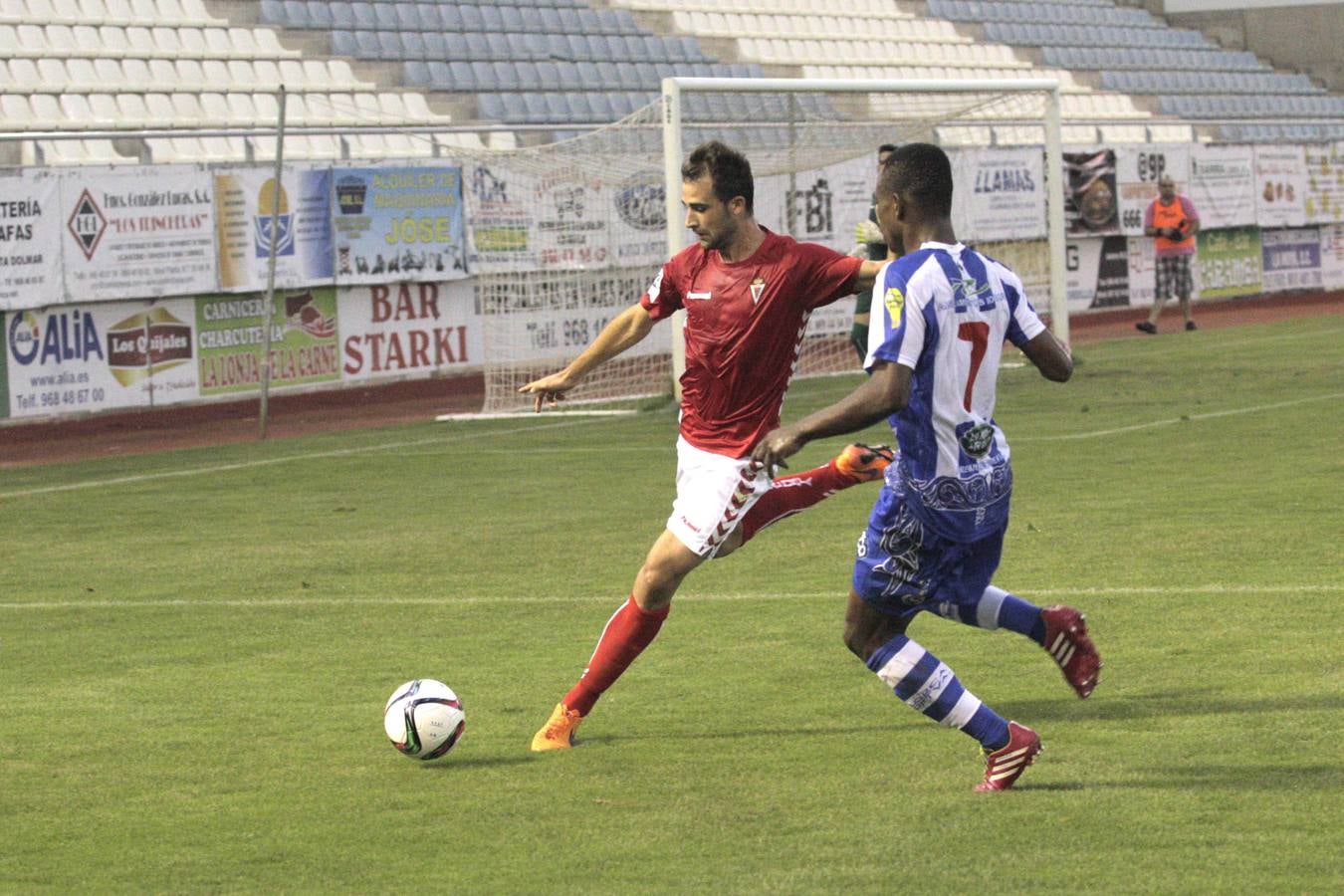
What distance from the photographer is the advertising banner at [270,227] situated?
1933 cm

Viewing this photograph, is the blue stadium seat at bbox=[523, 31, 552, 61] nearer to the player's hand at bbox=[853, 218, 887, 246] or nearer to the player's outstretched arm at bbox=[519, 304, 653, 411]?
the player's hand at bbox=[853, 218, 887, 246]

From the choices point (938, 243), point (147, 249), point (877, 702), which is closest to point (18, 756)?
point (877, 702)

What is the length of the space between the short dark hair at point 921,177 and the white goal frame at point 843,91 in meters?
10.4

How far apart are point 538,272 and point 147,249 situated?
11.9ft

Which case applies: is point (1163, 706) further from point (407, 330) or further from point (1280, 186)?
point (1280, 186)

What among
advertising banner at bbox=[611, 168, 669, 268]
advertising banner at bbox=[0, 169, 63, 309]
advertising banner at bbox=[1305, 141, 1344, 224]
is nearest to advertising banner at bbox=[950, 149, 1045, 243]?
advertising banner at bbox=[611, 168, 669, 268]

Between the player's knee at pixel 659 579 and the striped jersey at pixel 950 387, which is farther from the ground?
the striped jersey at pixel 950 387

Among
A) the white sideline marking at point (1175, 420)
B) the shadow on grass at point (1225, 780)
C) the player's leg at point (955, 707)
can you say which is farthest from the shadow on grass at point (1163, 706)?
the white sideline marking at point (1175, 420)

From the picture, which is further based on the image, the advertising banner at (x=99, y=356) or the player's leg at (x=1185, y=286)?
the player's leg at (x=1185, y=286)

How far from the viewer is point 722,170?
6.44 m

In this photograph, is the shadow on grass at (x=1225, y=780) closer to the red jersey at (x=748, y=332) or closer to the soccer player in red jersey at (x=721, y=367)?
the soccer player in red jersey at (x=721, y=367)

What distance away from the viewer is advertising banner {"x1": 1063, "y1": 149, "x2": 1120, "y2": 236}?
28.6 metres

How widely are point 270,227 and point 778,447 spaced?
49.8ft

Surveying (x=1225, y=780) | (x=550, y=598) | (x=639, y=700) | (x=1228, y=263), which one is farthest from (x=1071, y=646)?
(x=1228, y=263)
